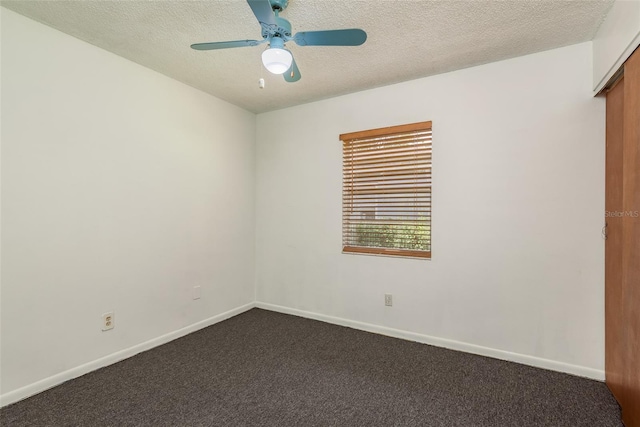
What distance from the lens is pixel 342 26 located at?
2.05 metres

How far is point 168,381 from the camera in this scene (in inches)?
86.4

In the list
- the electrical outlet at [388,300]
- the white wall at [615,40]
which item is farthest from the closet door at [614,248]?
the electrical outlet at [388,300]

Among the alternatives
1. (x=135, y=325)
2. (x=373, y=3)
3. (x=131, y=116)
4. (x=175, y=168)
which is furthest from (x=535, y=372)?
(x=131, y=116)

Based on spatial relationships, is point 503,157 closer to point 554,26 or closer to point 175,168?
point 554,26

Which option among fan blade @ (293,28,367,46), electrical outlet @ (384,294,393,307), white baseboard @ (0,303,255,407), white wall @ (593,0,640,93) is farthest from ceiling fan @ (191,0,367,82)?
white baseboard @ (0,303,255,407)

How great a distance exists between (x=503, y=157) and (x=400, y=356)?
185 centimetres

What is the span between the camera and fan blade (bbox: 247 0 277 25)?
1410 mm

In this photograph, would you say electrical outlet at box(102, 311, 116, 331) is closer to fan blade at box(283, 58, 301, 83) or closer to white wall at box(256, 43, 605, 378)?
white wall at box(256, 43, 605, 378)

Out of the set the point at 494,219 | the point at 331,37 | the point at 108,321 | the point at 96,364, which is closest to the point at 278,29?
the point at 331,37

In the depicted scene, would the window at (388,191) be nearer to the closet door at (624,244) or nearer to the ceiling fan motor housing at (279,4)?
the closet door at (624,244)

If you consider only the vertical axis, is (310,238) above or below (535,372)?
above

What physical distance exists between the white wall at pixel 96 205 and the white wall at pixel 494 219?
1.27 meters

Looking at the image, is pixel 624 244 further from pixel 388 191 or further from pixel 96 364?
pixel 96 364

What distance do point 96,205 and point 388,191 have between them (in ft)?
8.22
